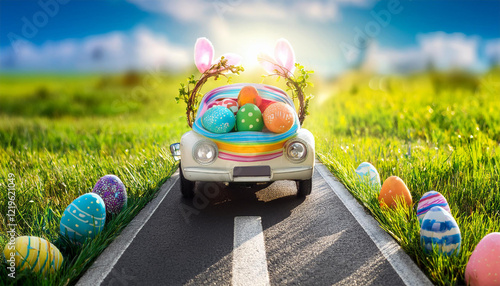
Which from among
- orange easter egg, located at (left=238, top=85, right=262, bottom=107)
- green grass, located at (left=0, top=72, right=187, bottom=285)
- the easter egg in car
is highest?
orange easter egg, located at (left=238, top=85, right=262, bottom=107)

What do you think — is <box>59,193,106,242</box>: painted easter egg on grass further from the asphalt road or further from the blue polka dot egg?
the blue polka dot egg

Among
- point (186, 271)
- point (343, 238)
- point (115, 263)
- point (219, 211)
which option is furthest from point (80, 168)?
point (343, 238)

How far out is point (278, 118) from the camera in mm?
5180

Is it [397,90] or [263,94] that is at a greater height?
[263,94]

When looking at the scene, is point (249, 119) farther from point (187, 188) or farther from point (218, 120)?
point (187, 188)

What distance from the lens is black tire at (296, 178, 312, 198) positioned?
220 inches

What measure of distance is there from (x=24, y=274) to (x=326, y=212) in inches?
120

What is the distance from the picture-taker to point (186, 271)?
366 cm

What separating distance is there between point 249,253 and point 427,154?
3953 millimetres

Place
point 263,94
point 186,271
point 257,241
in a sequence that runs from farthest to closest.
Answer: point 263,94 < point 257,241 < point 186,271

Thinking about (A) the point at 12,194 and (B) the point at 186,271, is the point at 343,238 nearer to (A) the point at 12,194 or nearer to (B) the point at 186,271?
(B) the point at 186,271

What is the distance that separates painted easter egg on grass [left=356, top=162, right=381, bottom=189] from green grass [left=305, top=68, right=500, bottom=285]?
0.11 metres

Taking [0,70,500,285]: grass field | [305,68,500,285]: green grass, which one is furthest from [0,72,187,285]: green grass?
[305,68,500,285]: green grass

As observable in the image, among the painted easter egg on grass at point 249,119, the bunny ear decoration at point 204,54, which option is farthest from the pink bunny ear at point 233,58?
the painted easter egg on grass at point 249,119
